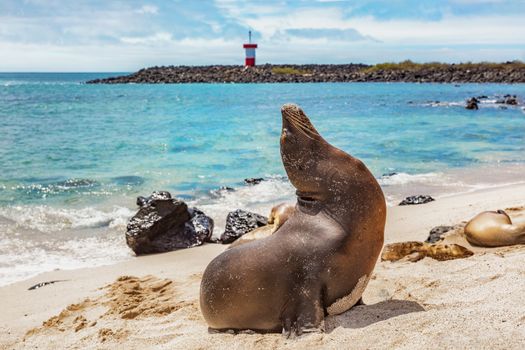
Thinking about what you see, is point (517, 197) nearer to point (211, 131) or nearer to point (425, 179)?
point (425, 179)

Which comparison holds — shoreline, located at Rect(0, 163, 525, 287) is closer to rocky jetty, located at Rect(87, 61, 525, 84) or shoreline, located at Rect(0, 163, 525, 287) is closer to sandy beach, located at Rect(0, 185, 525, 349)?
sandy beach, located at Rect(0, 185, 525, 349)

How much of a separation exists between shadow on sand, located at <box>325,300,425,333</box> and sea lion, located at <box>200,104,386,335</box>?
0.25 ft

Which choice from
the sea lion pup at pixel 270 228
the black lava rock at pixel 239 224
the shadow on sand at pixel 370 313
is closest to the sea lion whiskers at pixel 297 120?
the shadow on sand at pixel 370 313

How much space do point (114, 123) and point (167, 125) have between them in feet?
9.79

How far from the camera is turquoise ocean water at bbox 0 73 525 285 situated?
9766 millimetres

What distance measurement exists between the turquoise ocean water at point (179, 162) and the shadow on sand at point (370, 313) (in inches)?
178

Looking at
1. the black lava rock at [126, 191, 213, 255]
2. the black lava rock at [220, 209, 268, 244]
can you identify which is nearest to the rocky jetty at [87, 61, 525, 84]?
the black lava rock at [220, 209, 268, 244]

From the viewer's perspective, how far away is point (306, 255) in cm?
433

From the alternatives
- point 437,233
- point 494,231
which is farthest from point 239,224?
point 494,231

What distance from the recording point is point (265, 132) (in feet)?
81.9

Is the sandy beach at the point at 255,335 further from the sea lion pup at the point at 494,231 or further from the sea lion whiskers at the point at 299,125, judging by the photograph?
the sea lion whiskers at the point at 299,125

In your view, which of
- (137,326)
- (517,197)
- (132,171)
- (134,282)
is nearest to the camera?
(137,326)

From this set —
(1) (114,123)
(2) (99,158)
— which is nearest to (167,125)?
(1) (114,123)

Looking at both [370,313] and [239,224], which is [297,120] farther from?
[239,224]
